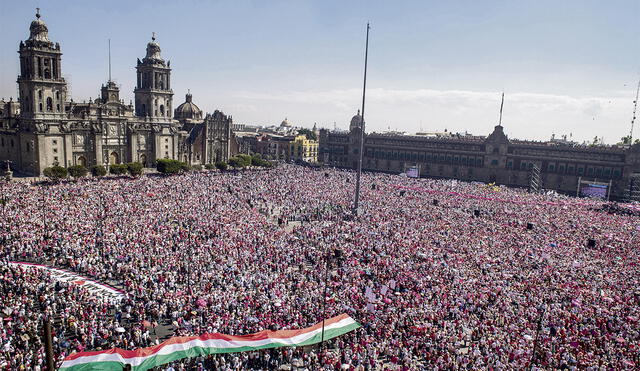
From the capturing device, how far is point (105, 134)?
7469cm

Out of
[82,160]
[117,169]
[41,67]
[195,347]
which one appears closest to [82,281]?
[195,347]

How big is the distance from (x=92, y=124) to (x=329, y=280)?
59718mm

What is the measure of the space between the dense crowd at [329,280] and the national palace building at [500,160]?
3701 centimetres

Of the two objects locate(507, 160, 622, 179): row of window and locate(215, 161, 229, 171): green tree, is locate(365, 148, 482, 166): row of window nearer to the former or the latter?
locate(507, 160, 622, 179): row of window

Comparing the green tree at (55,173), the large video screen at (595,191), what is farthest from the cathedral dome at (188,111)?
the large video screen at (595,191)

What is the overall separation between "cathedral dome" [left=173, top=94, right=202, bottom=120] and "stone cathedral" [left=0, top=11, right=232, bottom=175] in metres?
7.38

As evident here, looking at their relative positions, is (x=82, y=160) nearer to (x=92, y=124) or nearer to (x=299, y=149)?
(x=92, y=124)

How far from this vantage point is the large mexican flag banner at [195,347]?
53.8ft

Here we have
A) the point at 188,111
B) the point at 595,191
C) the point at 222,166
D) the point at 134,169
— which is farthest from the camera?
the point at 188,111

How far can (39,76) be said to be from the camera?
217 feet

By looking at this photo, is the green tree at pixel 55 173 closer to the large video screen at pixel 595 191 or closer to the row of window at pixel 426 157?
the row of window at pixel 426 157

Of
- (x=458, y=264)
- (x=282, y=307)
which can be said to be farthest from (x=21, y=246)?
(x=458, y=264)

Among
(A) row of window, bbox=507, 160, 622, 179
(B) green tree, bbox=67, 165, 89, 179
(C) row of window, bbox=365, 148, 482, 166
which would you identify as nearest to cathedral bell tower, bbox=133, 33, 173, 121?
(B) green tree, bbox=67, 165, 89, 179

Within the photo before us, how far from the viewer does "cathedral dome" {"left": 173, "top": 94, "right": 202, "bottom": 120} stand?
10462 centimetres
